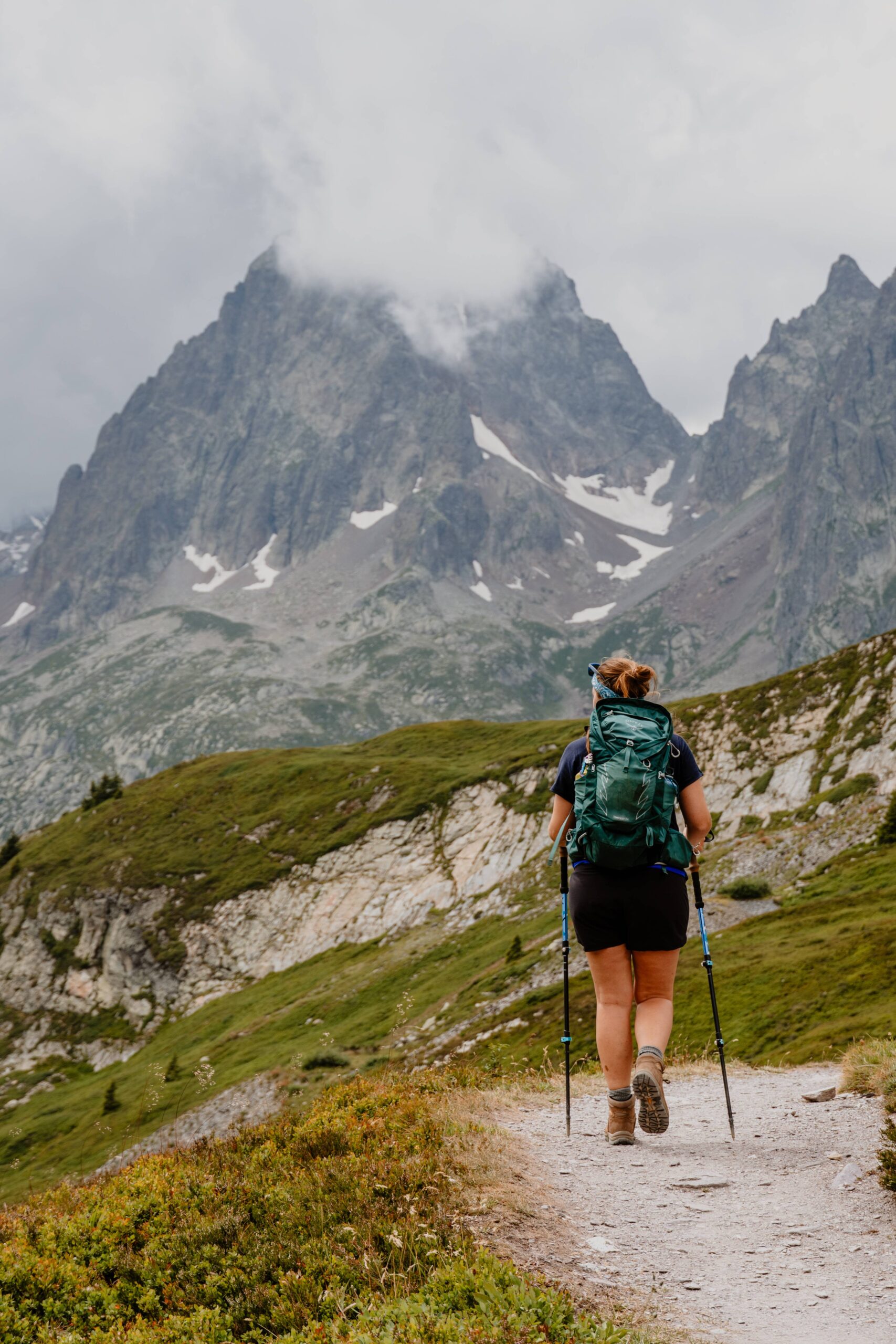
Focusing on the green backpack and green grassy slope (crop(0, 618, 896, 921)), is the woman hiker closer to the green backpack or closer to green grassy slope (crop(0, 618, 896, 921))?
the green backpack

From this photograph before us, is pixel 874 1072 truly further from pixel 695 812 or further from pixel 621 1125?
pixel 695 812

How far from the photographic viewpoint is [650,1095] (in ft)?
30.2

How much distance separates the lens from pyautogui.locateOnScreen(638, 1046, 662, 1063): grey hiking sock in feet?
30.4

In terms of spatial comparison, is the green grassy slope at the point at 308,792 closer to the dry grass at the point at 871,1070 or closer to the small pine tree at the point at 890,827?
the small pine tree at the point at 890,827

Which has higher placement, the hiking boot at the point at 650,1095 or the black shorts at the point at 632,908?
the black shorts at the point at 632,908

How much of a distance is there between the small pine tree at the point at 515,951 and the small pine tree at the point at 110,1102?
2802cm

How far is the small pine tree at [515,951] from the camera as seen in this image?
46.0 m

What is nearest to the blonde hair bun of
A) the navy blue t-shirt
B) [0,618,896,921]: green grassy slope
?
the navy blue t-shirt

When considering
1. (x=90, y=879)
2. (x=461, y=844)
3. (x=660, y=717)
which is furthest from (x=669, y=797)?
(x=90, y=879)

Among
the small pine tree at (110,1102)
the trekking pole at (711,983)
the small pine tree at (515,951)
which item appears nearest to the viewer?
the trekking pole at (711,983)

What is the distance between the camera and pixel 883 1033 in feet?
56.4

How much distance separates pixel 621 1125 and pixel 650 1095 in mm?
1163

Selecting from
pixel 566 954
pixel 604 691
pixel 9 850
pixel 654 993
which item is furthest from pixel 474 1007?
pixel 9 850

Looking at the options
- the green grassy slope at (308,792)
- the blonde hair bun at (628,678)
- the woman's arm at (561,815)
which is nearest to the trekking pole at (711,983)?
the woman's arm at (561,815)
